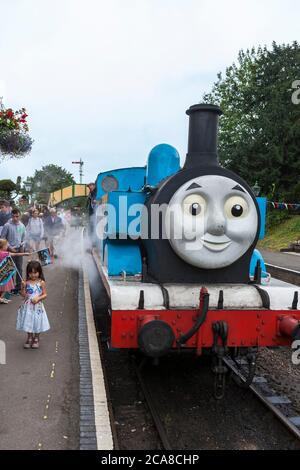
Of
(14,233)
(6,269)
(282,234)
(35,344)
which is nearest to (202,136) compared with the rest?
(35,344)

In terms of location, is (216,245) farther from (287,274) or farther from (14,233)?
Answer: (287,274)

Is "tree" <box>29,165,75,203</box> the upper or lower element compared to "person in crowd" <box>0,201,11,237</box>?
upper

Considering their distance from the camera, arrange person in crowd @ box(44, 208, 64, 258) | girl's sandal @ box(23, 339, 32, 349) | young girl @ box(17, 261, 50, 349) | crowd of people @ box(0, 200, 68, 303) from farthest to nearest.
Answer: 1. person in crowd @ box(44, 208, 64, 258)
2. crowd of people @ box(0, 200, 68, 303)
3. girl's sandal @ box(23, 339, 32, 349)
4. young girl @ box(17, 261, 50, 349)

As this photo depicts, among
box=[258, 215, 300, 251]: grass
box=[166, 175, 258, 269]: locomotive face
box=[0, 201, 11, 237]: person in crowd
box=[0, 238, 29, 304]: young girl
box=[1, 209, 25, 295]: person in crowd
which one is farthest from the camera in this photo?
box=[258, 215, 300, 251]: grass

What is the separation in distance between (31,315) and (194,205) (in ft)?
7.98

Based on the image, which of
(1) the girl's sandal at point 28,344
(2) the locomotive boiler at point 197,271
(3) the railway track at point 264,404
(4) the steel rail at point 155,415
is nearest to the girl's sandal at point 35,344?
(1) the girl's sandal at point 28,344

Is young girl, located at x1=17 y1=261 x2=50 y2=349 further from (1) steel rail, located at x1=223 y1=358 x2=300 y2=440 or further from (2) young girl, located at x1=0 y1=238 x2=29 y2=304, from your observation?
(1) steel rail, located at x1=223 y1=358 x2=300 y2=440

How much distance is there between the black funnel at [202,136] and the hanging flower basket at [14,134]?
5.59 m

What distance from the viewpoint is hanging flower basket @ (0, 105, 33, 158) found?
9047 millimetres

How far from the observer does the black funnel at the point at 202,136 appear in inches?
174

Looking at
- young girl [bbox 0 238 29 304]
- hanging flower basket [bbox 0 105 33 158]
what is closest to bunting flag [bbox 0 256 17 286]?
young girl [bbox 0 238 29 304]

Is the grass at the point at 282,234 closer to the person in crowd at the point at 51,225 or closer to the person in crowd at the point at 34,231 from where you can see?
the person in crowd at the point at 51,225

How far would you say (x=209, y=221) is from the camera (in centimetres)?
412

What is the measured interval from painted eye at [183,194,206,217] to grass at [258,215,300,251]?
17530 millimetres
